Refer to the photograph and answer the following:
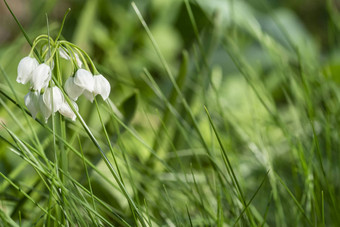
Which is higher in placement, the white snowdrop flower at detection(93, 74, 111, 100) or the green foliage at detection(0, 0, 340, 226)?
the white snowdrop flower at detection(93, 74, 111, 100)

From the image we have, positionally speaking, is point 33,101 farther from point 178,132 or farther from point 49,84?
point 178,132

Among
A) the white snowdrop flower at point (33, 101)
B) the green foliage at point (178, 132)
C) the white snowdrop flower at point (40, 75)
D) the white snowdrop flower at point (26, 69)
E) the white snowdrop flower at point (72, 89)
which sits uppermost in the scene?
the white snowdrop flower at point (26, 69)

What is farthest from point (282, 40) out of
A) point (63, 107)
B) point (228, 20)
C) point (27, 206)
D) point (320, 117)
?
point (63, 107)

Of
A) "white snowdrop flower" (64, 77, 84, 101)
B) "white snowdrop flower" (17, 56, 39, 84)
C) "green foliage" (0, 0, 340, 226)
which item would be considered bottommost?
"green foliage" (0, 0, 340, 226)

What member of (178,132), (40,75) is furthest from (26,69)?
(178,132)

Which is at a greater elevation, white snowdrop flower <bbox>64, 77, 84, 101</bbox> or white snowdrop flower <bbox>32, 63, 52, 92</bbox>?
white snowdrop flower <bbox>32, 63, 52, 92</bbox>
